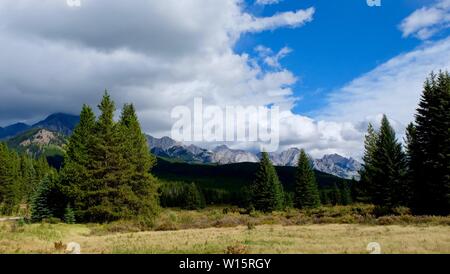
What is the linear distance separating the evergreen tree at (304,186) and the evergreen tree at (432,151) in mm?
37174

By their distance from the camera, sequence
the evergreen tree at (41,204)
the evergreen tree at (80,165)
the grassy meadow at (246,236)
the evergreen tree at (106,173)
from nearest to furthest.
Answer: the grassy meadow at (246,236) → the evergreen tree at (80,165) → the evergreen tree at (106,173) → the evergreen tree at (41,204)

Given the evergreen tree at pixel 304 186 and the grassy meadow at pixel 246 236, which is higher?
the evergreen tree at pixel 304 186

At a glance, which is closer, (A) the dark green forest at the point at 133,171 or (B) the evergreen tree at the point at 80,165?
(A) the dark green forest at the point at 133,171

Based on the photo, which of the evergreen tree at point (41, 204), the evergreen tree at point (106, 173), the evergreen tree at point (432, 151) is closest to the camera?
the evergreen tree at point (432, 151)

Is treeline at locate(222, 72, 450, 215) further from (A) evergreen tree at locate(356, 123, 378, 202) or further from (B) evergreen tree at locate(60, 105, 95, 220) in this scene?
(B) evergreen tree at locate(60, 105, 95, 220)

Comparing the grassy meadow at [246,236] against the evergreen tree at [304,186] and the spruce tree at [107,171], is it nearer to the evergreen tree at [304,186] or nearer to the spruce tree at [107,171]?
the spruce tree at [107,171]

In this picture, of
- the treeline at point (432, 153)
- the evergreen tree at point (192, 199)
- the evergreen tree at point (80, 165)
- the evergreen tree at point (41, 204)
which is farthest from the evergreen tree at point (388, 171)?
the evergreen tree at point (192, 199)

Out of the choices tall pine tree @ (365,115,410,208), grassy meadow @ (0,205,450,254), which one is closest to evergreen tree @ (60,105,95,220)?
grassy meadow @ (0,205,450,254)

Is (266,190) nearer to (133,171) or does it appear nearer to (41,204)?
(133,171)

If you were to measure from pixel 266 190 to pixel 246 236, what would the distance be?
50.7 metres

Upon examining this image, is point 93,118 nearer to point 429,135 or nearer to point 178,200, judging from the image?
point 429,135

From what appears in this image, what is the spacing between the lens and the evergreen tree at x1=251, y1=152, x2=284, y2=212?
74312 mm

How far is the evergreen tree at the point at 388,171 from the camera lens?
182 feet
